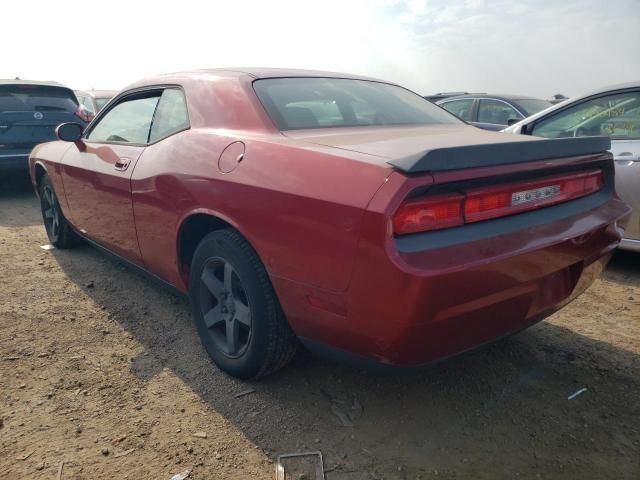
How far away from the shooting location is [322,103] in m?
2.71

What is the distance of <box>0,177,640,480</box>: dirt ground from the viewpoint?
1.99m

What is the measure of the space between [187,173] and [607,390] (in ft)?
7.26

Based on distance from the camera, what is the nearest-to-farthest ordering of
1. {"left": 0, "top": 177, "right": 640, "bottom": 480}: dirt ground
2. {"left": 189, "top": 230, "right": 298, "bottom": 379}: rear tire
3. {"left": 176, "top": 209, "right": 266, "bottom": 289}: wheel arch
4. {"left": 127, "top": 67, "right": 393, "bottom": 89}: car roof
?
{"left": 0, "top": 177, "right": 640, "bottom": 480}: dirt ground
{"left": 189, "top": 230, "right": 298, "bottom": 379}: rear tire
{"left": 176, "top": 209, "right": 266, "bottom": 289}: wheel arch
{"left": 127, "top": 67, "right": 393, "bottom": 89}: car roof

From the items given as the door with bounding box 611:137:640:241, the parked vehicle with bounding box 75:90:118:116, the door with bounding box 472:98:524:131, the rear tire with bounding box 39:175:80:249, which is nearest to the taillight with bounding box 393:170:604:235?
the door with bounding box 611:137:640:241

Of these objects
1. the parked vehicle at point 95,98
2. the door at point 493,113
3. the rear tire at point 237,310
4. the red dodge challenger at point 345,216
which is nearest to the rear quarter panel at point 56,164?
the red dodge challenger at point 345,216

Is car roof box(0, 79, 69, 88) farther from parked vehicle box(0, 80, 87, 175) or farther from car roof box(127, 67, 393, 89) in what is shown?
car roof box(127, 67, 393, 89)

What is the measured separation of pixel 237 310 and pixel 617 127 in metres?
3.33

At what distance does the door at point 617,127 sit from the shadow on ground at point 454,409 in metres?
1.35

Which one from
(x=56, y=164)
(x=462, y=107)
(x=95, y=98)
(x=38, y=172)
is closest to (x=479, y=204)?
(x=56, y=164)

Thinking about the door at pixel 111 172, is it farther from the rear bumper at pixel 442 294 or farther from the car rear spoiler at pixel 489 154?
the car rear spoiler at pixel 489 154

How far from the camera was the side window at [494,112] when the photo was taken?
7.22m

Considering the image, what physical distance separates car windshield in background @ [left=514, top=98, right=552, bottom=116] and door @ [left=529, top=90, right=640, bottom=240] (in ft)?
9.03

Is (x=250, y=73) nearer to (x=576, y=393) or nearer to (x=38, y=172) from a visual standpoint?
(x=576, y=393)

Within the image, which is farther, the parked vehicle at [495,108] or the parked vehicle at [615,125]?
the parked vehicle at [495,108]
